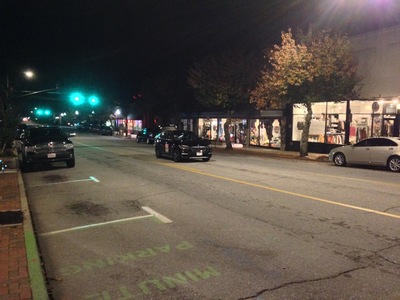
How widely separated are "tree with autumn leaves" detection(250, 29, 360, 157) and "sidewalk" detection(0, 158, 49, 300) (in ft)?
53.8

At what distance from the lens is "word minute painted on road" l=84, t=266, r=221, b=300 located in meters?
4.59

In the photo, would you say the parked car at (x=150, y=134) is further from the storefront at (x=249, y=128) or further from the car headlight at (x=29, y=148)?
the car headlight at (x=29, y=148)

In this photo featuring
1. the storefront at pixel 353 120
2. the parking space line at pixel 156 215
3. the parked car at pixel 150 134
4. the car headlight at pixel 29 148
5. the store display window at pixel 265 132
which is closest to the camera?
the parking space line at pixel 156 215

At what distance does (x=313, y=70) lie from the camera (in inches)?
844

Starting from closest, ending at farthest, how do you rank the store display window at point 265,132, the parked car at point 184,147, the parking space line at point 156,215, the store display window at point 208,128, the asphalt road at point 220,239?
the asphalt road at point 220,239
the parking space line at point 156,215
the parked car at point 184,147
the store display window at point 265,132
the store display window at point 208,128

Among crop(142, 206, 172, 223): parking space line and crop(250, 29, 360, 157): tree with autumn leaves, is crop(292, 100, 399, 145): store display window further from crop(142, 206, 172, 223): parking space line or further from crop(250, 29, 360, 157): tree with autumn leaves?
crop(142, 206, 172, 223): parking space line

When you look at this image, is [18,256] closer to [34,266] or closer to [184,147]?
[34,266]

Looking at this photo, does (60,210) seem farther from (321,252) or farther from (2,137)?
(2,137)

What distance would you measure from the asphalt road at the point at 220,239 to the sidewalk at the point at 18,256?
8.9 inches

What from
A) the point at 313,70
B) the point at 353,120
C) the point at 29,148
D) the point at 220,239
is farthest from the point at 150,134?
the point at 220,239

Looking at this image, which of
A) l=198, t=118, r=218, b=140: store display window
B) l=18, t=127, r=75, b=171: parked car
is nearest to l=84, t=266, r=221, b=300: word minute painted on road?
l=18, t=127, r=75, b=171: parked car

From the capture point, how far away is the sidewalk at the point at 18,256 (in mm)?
4517

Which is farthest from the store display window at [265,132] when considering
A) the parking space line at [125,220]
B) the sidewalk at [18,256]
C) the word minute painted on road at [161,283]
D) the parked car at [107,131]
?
the parked car at [107,131]

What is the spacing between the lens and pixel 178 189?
37.7 feet
